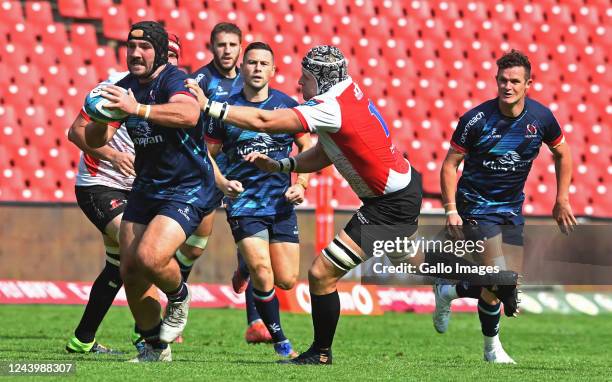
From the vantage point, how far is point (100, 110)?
7.30 meters

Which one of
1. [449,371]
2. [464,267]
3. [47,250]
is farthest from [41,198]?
[449,371]

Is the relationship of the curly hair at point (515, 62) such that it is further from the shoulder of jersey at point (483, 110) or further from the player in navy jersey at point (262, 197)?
the player in navy jersey at point (262, 197)

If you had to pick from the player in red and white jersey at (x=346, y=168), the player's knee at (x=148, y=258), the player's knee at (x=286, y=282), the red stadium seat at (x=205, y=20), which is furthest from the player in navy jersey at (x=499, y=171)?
the red stadium seat at (x=205, y=20)

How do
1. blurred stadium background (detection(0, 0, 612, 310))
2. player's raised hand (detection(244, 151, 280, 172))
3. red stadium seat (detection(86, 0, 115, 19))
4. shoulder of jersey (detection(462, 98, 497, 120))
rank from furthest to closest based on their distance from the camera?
red stadium seat (detection(86, 0, 115, 19)), blurred stadium background (detection(0, 0, 612, 310)), shoulder of jersey (detection(462, 98, 497, 120)), player's raised hand (detection(244, 151, 280, 172))

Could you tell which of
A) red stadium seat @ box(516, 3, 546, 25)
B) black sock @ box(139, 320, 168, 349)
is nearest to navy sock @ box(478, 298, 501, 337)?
black sock @ box(139, 320, 168, 349)

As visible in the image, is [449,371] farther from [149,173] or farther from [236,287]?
[236,287]

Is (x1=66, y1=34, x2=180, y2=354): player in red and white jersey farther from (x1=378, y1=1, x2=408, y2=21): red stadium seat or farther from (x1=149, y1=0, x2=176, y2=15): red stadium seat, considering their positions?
(x1=378, y1=1, x2=408, y2=21): red stadium seat

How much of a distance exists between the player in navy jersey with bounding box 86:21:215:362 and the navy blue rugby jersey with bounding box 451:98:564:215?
2299mm

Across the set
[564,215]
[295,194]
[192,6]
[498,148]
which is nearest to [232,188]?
[295,194]

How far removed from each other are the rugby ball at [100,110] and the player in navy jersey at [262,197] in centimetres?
227

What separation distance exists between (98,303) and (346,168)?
8.19 feet

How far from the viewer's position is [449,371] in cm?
787

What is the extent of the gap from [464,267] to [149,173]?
3015mm

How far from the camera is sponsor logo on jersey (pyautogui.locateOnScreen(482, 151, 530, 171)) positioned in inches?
358
